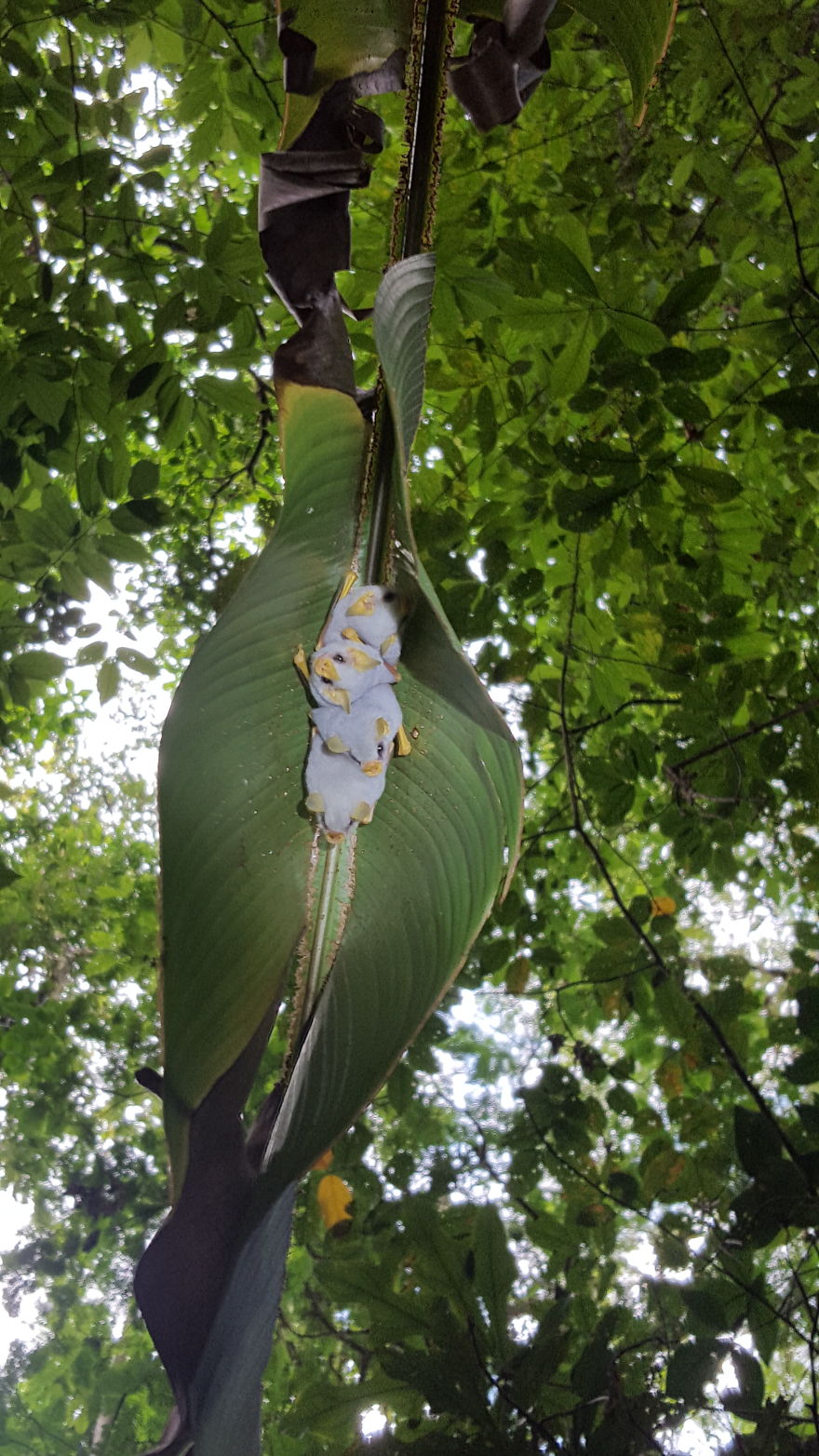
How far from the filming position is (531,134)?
1307 millimetres

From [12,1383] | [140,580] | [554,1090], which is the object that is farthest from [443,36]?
[12,1383]

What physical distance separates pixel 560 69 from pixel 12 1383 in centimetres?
241

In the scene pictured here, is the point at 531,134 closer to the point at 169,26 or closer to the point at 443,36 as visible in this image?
the point at 169,26

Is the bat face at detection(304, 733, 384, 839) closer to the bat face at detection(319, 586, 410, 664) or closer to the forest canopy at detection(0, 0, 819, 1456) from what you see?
the bat face at detection(319, 586, 410, 664)

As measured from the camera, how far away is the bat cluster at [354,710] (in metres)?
0.28

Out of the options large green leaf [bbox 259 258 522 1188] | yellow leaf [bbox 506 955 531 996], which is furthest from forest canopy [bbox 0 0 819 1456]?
large green leaf [bbox 259 258 522 1188]

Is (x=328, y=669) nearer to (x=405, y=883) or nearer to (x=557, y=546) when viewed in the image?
(x=405, y=883)

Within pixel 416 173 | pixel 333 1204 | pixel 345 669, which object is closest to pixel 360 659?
pixel 345 669

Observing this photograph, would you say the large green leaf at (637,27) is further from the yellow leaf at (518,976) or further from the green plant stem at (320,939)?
the yellow leaf at (518,976)

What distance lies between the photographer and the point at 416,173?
33 centimetres

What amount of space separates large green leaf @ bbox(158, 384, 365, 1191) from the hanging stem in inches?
0.4

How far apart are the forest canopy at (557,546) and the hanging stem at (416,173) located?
49 cm

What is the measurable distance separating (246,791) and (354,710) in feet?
0.12

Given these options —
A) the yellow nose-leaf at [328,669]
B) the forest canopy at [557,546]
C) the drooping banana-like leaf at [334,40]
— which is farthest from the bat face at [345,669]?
the forest canopy at [557,546]
